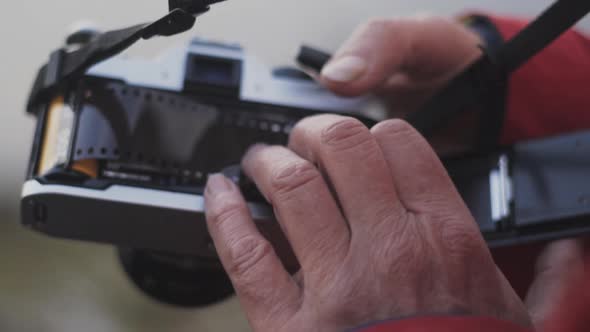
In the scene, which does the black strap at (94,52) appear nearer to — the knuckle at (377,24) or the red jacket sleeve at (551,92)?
the knuckle at (377,24)

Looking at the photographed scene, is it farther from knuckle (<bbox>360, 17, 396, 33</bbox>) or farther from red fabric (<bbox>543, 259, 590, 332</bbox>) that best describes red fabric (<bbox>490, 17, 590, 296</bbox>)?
red fabric (<bbox>543, 259, 590, 332</bbox>)

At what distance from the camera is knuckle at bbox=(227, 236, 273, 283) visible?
1.61 feet

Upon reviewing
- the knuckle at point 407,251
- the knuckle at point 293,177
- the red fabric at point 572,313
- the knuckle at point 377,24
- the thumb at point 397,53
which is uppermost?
the knuckle at point 377,24

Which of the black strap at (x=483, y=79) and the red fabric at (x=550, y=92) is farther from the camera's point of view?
the red fabric at (x=550, y=92)

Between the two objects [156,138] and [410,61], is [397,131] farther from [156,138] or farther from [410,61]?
[410,61]

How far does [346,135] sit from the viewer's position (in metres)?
0.49

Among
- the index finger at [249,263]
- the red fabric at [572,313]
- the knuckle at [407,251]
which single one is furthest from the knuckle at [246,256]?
the red fabric at [572,313]

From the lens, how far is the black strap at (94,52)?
0.50m

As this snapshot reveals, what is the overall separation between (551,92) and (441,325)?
55 cm

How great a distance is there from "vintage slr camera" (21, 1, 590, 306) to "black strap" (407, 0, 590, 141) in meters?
0.06

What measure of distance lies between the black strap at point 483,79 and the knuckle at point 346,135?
0.81 ft

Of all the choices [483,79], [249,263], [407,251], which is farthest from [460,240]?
[483,79]

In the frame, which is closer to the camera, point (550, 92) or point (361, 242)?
point (361, 242)

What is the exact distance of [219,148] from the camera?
0.65m
